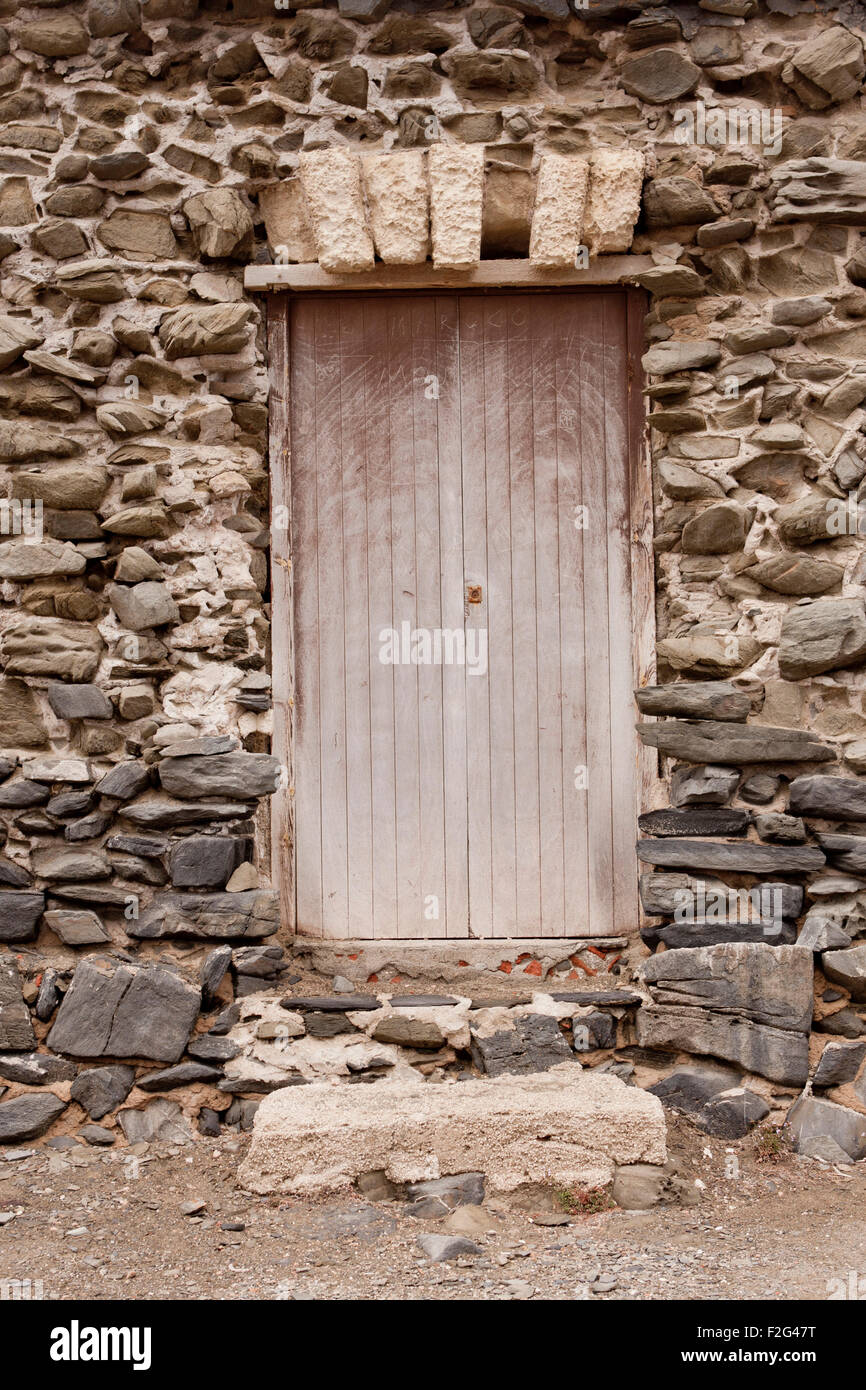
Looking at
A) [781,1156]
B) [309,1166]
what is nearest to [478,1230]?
[309,1166]

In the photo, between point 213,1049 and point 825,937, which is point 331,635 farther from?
point 825,937

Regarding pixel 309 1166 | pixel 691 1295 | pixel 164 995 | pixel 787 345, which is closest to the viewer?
pixel 691 1295

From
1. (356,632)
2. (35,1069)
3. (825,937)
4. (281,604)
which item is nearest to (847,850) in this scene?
(825,937)

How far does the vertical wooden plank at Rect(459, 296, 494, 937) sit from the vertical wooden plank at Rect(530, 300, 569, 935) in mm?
183

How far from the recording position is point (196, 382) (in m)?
3.69

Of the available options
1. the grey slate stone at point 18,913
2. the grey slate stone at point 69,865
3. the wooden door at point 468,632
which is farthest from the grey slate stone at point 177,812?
the grey slate stone at point 18,913

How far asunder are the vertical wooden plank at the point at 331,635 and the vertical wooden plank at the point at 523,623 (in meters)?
0.58

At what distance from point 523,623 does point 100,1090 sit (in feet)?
6.86

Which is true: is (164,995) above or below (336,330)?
below

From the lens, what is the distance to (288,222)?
370cm

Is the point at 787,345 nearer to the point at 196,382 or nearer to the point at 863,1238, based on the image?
the point at 196,382

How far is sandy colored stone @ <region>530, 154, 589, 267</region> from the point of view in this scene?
359 centimetres

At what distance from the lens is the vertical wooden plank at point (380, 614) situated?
12.3 feet

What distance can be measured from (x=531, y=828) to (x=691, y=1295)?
161 cm
